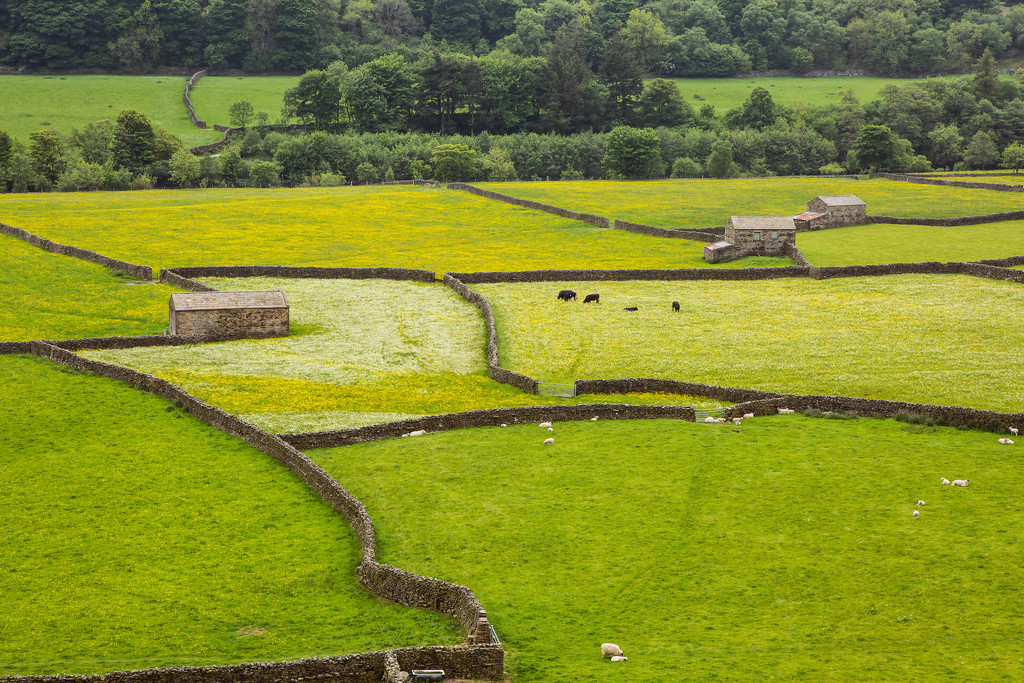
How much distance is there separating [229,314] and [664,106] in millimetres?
134600

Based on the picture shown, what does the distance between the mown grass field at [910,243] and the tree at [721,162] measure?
5636cm

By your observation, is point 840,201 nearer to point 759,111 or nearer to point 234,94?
point 759,111

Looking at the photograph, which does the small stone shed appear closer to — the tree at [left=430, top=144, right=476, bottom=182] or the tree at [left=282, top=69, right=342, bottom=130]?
the tree at [left=430, top=144, right=476, bottom=182]

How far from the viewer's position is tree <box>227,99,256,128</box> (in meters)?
156

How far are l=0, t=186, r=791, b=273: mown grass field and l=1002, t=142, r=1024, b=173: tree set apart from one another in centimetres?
8803

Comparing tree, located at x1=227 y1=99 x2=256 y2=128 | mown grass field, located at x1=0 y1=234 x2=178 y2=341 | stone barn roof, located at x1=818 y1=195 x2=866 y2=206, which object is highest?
tree, located at x1=227 y1=99 x2=256 y2=128

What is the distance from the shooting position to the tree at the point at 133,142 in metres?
135

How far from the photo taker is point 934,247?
3339 inches

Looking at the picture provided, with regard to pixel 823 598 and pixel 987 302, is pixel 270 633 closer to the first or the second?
pixel 823 598

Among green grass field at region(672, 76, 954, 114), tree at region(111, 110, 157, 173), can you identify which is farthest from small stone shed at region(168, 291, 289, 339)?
green grass field at region(672, 76, 954, 114)

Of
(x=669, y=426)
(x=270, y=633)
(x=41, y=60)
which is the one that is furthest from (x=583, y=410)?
(x=41, y=60)

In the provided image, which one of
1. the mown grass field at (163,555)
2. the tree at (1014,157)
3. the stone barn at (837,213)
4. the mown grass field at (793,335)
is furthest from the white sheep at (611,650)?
the tree at (1014,157)

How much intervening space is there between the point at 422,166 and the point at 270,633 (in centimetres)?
12879

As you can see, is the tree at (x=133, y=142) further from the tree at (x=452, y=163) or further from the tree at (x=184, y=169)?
the tree at (x=452, y=163)
